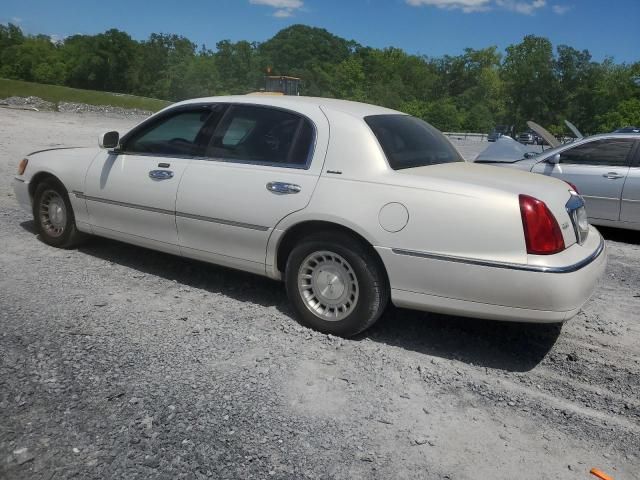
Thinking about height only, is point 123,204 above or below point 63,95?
above

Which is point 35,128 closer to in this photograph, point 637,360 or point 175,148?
point 175,148

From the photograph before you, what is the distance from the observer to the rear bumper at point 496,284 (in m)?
3.47

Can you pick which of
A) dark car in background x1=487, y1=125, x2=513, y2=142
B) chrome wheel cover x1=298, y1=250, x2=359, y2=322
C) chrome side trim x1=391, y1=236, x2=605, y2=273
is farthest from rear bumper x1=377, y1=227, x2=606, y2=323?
dark car in background x1=487, y1=125, x2=513, y2=142

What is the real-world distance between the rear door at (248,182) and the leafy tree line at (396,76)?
2157 inches

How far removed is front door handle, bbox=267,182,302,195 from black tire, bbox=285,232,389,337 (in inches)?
13.9

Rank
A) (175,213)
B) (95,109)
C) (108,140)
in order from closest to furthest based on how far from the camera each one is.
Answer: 1. (175,213)
2. (108,140)
3. (95,109)

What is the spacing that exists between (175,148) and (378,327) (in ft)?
7.34

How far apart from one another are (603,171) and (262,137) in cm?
538

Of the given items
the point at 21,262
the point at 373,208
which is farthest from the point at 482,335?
the point at 21,262

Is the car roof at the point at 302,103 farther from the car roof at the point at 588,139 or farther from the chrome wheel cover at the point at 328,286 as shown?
the car roof at the point at 588,139

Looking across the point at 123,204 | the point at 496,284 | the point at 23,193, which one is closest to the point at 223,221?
the point at 123,204

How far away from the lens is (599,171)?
7.88 meters

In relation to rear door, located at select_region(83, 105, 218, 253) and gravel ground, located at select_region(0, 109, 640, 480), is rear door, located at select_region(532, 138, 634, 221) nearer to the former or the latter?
gravel ground, located at select_region(0, 109, 640, 480)

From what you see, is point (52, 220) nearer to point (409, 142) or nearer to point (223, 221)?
point (223, 221)
